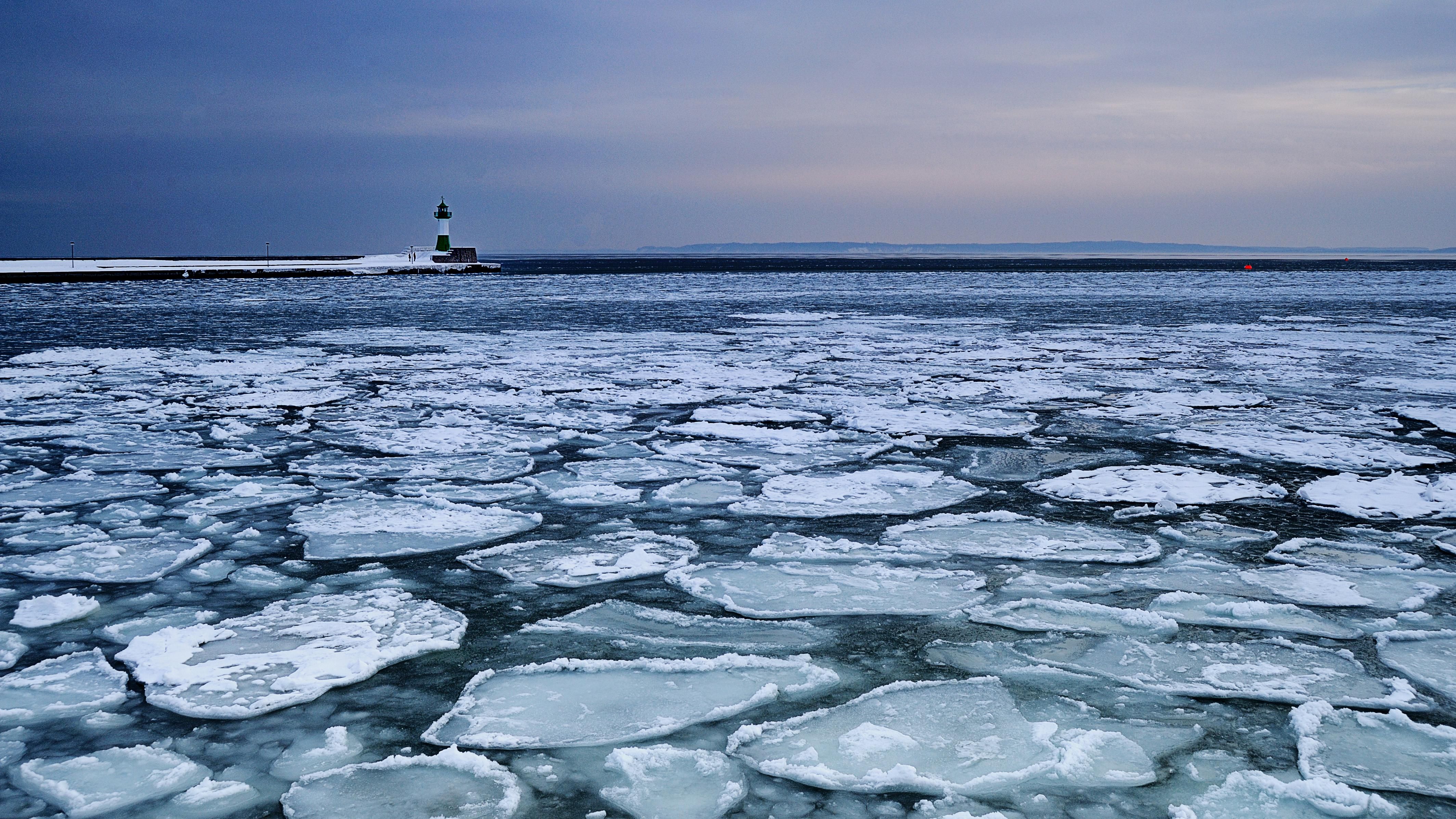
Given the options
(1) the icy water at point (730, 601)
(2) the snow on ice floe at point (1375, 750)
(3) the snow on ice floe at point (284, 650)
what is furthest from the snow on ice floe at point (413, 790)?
(2) the snow on ice floe at point (1375, 750)

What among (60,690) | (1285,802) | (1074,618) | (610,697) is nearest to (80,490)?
(60,690)

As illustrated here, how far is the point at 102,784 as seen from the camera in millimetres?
1811

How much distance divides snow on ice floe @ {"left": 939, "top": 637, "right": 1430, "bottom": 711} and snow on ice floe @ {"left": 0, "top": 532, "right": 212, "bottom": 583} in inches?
89.4

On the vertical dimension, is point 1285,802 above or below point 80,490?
below

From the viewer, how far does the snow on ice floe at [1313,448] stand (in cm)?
450

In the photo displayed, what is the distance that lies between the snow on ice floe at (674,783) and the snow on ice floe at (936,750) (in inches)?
2.7

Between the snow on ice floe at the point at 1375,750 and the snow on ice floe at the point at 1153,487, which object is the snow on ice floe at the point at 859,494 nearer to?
the snow on ice floe at the point at 1153,487

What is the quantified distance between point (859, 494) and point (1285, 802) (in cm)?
233

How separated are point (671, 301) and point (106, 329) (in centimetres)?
1067

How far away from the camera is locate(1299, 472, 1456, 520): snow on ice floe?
3660 mm

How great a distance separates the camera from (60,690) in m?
2.20

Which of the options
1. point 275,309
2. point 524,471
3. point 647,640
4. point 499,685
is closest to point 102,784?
point 499,685

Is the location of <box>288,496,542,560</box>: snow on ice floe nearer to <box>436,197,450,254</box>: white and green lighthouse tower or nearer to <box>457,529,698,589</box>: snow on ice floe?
<box>457,529,698,589</box>: snow on ice floe

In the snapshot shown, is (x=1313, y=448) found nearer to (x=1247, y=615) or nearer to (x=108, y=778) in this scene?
(x=1247, y=615)
